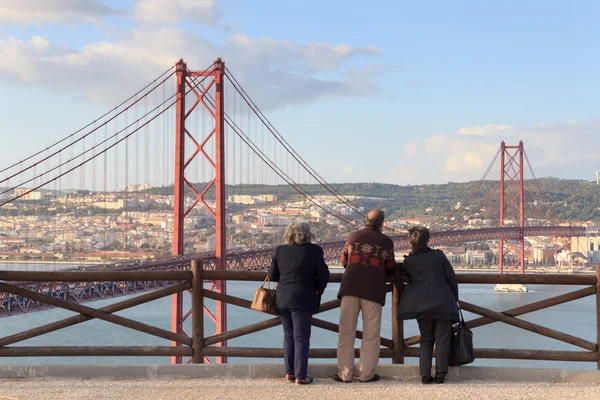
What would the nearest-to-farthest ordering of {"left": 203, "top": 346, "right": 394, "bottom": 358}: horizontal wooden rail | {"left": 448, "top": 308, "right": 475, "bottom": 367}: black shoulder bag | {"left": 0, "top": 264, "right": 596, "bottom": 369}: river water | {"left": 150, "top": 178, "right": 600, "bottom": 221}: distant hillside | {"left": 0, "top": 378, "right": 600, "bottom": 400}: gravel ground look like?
{"left": 0, "top": 378, "right": 600, "bottom": 400}: gravel ground → {"left": 448, "top": 308, "right": 475, "bottom": 367}: black shoulder bag → {"left": 203, "top": 346, "right": 394, "bottom": 358}: horizontal wooden rail → {"left": 0, "top": 264, "right": 596, "bottom": 369}: river water → {"left": 150, "top": 178, "right": 600, "bottom": 221}: distant hillside

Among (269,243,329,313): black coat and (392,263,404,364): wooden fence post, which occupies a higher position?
(269,243,329,313): black coat

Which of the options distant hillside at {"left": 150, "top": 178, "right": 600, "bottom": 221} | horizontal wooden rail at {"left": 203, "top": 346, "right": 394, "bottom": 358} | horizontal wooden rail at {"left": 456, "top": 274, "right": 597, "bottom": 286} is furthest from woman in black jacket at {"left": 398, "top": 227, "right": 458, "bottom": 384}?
distant hillside at {"left": 150, "top": 178, "right": 600, "bottom": 221}

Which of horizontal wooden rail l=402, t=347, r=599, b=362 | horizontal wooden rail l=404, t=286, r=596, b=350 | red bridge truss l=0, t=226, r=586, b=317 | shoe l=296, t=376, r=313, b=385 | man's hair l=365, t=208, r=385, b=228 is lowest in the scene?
red bridge truss l=0, t=226, r=586, b=317

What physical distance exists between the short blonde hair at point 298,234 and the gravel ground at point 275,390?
3.24 feet

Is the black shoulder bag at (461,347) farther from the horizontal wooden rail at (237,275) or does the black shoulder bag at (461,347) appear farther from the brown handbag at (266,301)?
the brown handbag at (266,301)

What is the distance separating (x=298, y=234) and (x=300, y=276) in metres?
0.28

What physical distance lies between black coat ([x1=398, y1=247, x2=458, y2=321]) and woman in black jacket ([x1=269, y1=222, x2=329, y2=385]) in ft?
1.96

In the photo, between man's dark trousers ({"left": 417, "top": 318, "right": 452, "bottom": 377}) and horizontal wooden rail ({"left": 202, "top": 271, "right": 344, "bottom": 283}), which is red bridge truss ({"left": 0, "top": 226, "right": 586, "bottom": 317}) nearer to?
horizontal wooden rail ({"left": 202, "top": 271, "right": 344, "bottom": 283})

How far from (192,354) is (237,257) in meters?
17.6

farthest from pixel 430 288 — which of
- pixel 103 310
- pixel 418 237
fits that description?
pixel 103 310

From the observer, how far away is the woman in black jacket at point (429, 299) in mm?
5379

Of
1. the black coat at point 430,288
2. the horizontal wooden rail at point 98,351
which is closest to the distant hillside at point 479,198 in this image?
the horizontal wooden rail at point 98,351

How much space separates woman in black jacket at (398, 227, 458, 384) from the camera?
5.38 m

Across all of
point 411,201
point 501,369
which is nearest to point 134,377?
point 501,369
